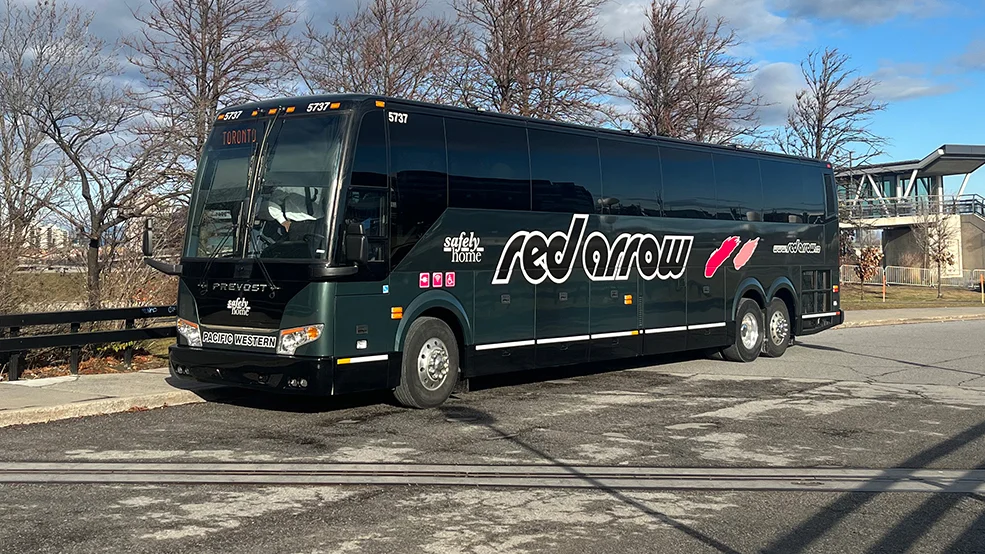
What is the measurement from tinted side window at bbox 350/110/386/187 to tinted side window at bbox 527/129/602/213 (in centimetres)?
278

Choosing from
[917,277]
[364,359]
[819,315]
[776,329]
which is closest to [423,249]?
[364,359]

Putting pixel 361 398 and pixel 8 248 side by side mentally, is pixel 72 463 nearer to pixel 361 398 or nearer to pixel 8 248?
pixel 361 398

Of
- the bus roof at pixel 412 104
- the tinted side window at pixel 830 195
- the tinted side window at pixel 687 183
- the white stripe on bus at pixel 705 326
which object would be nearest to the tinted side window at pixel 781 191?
the tinted side window at pixel 830 195

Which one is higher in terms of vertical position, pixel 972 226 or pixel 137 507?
pixel 972 226

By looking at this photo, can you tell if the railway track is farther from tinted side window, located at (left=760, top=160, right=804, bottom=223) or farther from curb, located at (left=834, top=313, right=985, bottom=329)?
curb, located at (left=834, top=313, right=985, bottom=329)

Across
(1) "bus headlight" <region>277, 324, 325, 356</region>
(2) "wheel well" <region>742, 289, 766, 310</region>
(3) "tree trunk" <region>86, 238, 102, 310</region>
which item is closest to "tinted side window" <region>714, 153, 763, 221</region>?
(2) "wheel well" <region>742, 289, 766, 310</region>

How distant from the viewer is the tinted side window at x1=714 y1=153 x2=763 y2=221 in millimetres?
16641

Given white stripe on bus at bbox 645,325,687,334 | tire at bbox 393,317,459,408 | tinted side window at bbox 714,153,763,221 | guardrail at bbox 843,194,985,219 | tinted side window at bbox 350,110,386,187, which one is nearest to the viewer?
tinted side window at bbox 350,110,386,187

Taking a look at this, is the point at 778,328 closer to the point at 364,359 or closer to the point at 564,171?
the point at 564,171

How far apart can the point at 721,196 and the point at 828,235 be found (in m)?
3.88

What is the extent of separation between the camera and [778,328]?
18.1 m

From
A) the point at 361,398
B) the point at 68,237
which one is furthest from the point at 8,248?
the point at 361,398

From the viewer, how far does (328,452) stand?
881 cm

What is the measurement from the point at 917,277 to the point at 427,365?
56.7 meters
